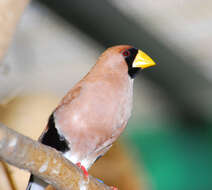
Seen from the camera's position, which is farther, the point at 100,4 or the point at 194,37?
the point at 194,37

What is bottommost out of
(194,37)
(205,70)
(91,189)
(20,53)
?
(20,53)

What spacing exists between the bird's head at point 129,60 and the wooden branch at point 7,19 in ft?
2.32

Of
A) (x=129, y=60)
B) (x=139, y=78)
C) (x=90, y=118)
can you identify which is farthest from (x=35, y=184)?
(x=139, y=78)

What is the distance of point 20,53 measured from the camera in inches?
137

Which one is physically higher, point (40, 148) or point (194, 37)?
point (194, 37)

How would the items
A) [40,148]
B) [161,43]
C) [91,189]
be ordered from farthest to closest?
[161,43]
[91,189]
[40,148]

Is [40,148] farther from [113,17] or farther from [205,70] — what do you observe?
[205,70]

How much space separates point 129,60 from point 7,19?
0.80 metres

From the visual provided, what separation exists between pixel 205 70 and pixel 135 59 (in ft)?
5.37

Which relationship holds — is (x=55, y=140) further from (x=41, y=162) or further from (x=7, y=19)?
(x=7, y=19)

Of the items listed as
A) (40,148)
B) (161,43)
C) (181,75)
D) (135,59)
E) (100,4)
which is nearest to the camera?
(40,148)

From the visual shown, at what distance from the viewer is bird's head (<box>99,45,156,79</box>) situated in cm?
161

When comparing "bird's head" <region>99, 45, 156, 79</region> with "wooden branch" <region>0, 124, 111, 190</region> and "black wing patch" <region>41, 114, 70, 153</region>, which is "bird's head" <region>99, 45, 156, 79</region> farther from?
"wooden branch" <region>0, 124, 111, 190</region>

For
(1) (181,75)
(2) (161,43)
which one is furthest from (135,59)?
(1) (181,75)
